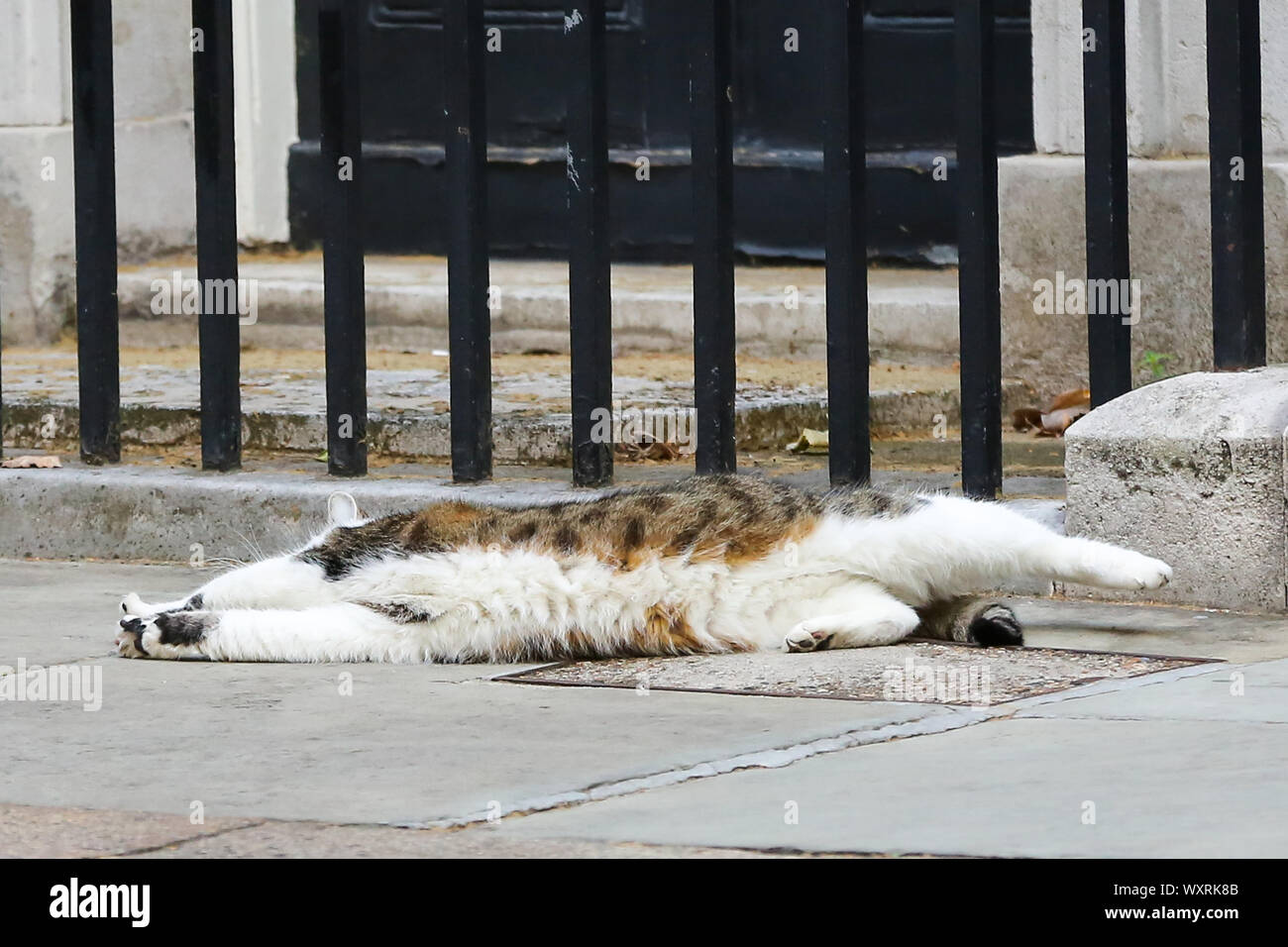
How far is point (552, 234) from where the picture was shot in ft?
28.4

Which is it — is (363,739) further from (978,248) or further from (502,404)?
(502,404)

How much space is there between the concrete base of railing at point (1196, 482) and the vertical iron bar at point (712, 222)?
0.96 m

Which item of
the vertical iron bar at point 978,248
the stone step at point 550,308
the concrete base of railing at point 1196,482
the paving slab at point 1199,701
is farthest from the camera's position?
the stone step at point 550,308

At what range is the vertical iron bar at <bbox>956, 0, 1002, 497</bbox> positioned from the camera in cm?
507

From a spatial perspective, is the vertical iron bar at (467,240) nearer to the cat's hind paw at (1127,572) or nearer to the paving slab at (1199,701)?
the cat's hind paw at (1127,572)

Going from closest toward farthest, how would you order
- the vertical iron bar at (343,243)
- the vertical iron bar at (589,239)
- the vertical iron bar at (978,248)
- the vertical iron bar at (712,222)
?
1. the vertical iron bar at (978,248)
2. the vertical iron bar at (712,222)
3. the vertical iron bar at (589,239)
4. the vertical iron bar at (343,243)

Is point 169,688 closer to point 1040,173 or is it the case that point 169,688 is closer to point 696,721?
point 696,721

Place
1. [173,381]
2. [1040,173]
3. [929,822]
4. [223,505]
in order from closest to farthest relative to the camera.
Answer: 1. [929,822]
2. [223,505]
3. [1040,173]
4. [173,381]

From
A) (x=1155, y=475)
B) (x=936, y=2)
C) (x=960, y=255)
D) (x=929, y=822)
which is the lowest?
(x=929, y=822)

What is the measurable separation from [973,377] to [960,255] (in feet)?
1.05

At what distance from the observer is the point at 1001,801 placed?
9.53 ft

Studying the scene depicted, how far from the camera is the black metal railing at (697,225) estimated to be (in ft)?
16.4

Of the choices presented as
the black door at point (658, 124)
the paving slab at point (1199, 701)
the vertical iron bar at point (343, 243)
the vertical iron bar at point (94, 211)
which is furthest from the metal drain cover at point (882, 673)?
the black door at point (658, 124)
